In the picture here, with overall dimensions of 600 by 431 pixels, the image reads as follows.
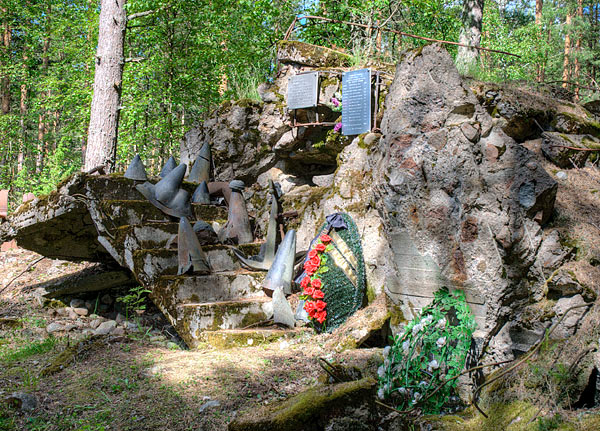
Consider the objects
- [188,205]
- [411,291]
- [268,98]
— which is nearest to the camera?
[411,291]

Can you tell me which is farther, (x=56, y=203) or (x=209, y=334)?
(x=56, y=203)

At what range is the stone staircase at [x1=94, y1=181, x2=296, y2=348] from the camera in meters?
4.72

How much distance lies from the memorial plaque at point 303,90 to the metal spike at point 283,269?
2741mm

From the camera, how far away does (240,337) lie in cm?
456

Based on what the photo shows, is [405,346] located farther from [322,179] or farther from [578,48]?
[578,48]

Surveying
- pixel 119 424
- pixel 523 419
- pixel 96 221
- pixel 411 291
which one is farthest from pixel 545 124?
pixel 96 221

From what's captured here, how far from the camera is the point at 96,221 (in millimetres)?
6266

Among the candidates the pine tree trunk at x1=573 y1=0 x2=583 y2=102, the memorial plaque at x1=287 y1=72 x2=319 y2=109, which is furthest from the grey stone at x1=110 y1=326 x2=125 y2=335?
the pine tree trunk at x1=573 y1=0 x2=583 y2=102

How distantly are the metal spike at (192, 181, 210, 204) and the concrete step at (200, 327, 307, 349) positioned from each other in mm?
2915

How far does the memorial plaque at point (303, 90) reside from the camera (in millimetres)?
7398

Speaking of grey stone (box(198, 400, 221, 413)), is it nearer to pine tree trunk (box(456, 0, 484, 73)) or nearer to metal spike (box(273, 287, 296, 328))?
metal spike (box(273, 287, 296, 328))

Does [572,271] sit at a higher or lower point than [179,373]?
higher

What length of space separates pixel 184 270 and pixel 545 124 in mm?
4254

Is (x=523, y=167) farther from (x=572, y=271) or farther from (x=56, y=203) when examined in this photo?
(x=56, y=203)
